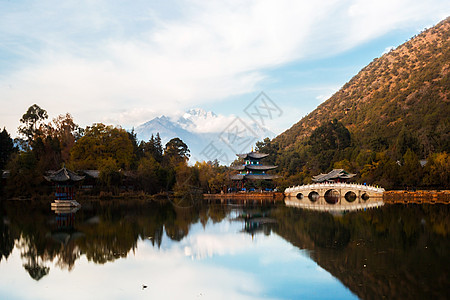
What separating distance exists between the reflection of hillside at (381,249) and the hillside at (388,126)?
50.9 feet

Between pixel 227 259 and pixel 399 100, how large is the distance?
2456 inches

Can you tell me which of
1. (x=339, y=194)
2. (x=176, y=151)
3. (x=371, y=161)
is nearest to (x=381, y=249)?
(x=339, y=194)

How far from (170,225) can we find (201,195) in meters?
24.8

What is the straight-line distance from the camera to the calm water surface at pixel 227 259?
9.27 meters

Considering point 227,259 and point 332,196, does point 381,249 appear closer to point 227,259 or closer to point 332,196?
point 227,259

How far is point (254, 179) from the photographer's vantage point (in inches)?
1865

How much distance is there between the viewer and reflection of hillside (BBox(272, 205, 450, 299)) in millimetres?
9000

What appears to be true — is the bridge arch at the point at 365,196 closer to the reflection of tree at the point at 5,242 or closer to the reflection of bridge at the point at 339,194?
the reflection of bridge at the point at 339,194

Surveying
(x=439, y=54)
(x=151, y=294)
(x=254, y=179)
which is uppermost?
(x=439, y=54)

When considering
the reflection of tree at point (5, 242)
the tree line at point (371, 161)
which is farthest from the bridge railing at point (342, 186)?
the reflection of tree at point (5, 242)

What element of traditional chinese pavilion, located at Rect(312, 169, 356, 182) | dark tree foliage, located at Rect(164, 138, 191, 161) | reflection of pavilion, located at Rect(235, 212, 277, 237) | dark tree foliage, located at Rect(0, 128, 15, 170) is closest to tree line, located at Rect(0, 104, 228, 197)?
dark tree foliage, located at Rect(0, 128, 15, 170)

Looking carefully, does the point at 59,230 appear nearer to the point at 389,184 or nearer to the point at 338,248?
the point at 338,248

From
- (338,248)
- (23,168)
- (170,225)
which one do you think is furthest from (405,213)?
(23,168)

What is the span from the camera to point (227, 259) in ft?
41.8
